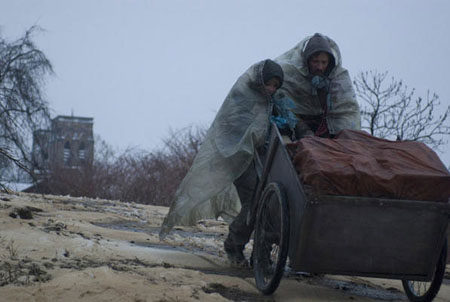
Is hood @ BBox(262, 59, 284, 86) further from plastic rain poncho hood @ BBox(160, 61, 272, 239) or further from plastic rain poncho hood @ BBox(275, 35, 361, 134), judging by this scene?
plastic rain poncho hood @ BBox(275, 35, 361, 134)

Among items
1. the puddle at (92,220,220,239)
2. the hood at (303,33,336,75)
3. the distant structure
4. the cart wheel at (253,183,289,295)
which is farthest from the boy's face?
the distant structure

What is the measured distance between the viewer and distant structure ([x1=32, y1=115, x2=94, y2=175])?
13.9m

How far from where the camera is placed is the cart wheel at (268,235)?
Answer: 4324mm

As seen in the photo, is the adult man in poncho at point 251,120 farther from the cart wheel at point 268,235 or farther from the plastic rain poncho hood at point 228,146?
the cart wheel at point 268,235

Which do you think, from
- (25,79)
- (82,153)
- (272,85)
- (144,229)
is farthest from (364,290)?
(82,153)

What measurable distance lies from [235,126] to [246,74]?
1.53ft

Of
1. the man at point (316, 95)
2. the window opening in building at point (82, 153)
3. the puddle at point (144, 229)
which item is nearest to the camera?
the man at point (316, 95)

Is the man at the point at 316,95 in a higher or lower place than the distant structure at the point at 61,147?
lower

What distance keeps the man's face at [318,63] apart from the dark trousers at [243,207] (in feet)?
3.23

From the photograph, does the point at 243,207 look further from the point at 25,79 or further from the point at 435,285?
the point at 25,79

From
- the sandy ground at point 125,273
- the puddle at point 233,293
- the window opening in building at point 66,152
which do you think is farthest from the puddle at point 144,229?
the window opening in building at point 66,152

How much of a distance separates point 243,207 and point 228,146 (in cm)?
56

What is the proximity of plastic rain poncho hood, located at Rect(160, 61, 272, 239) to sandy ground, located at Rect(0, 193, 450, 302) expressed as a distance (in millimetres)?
528

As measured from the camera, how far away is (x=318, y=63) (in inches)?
221
